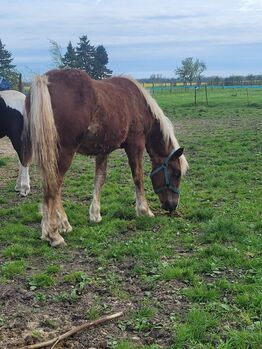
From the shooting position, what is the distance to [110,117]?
5.89m

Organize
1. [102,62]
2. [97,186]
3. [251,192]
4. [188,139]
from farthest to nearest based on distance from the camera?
1. [102,62]
2. [188,139]
3. [251,192]
4. [97,186]

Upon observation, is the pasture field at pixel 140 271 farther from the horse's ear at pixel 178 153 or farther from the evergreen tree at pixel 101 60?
the evergreen tree at pixel 101 60

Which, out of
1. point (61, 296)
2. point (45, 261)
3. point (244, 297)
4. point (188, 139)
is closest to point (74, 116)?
point (45, 261)

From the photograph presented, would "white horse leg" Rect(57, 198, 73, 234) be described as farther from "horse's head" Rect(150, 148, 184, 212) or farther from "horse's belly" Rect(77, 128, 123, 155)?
"horse's head" Rect(150, 148, 184, 212)

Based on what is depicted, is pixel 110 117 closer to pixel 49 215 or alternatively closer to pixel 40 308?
pixel 49 215

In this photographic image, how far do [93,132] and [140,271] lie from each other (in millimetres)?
1916

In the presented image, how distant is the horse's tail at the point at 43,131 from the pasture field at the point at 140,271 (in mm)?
937

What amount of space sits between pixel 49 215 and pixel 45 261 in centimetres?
59

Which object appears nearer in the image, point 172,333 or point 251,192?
point 172,333

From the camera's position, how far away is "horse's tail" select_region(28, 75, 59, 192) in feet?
16.5

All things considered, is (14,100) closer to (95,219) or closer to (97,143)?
(97,143)

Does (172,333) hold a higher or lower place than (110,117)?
lower

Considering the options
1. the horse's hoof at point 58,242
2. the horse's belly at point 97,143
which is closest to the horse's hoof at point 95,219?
the horse's belly at point 97,143

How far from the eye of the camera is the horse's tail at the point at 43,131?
16.5 feet
